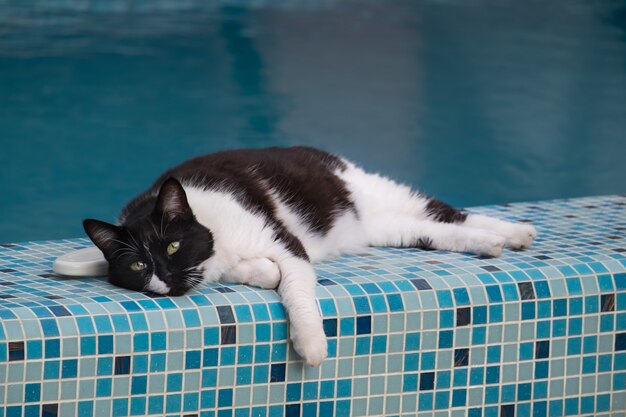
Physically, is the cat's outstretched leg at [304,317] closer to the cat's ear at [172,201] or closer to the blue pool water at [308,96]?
the cat's ear at [172,201]

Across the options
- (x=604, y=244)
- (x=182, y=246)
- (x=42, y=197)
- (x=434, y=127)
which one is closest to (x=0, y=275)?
(x=182, y=246)

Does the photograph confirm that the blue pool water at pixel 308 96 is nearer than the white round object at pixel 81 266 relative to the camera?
No

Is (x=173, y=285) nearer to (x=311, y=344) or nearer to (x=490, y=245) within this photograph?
(x=311, y=344)

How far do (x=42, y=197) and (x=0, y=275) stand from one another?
254 cm

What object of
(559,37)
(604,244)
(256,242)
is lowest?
(559,37)

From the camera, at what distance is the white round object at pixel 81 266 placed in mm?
1982

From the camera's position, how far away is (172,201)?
72.5 inches

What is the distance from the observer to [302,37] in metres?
8.34

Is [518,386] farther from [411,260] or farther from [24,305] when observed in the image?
[24,305]

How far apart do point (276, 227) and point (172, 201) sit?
0.91 feet

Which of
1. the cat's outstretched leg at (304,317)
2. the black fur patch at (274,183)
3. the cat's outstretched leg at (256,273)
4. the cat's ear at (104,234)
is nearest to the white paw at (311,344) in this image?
the cat's outstretched leg at (304,317)

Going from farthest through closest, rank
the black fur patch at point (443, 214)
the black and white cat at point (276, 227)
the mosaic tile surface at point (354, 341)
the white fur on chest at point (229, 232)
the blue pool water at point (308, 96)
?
the blue pool water at point (308, 96) → the black fur patch at point (443, 214) → the white fur on chest at point (229, 232) → the black and white cat at point (276, 227) → the mosaic tile surface at point (354, 341)

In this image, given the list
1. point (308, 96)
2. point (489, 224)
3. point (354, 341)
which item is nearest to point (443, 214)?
point (489, 224)

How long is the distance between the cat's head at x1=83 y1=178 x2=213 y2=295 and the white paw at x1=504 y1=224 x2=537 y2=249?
30.1 inches
